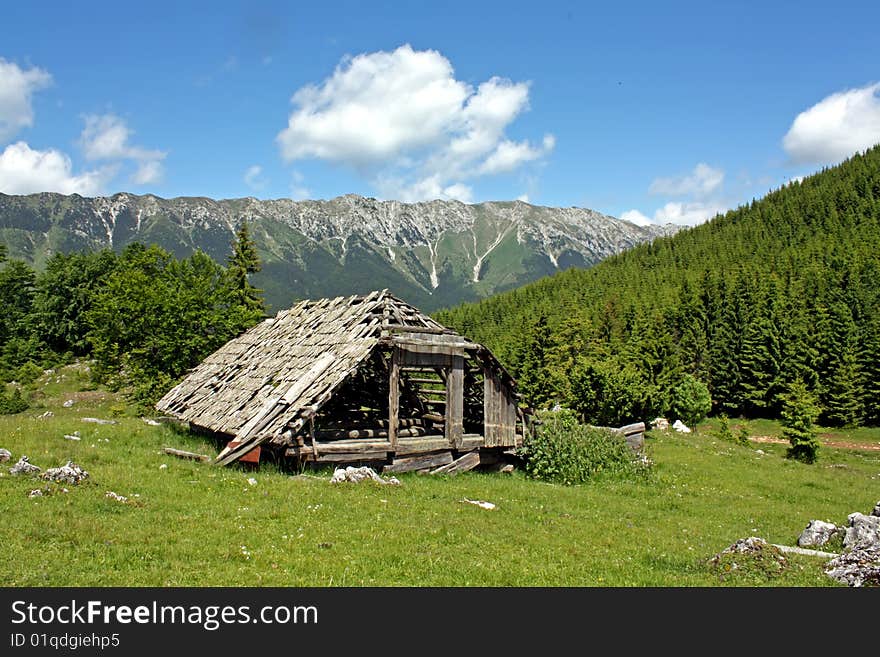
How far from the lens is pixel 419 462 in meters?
19.3

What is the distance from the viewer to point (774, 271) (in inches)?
4045

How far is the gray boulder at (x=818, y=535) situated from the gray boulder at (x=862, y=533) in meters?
0.47

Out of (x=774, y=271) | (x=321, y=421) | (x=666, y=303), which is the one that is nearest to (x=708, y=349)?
(x=666, y=303)

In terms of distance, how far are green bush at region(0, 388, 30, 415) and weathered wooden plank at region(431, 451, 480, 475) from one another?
4106 centimetres

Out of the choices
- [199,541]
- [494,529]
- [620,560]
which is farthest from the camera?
[494,529]

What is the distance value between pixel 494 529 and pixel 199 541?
5.72 meters

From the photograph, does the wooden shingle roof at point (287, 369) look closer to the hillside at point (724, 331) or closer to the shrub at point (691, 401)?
the hillside at point (724, 331)

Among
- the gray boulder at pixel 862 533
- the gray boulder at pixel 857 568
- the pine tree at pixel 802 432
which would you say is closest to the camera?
the gray boulder at pixel 857 568

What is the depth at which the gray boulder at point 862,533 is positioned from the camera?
38.4 ft

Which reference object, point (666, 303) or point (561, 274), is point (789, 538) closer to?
point (666, 303)

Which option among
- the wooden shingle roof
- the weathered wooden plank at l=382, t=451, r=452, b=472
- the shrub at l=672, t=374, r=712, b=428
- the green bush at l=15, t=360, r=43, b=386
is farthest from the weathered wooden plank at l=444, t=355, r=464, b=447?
the green bush at l=15, t=360, r=43, b=386

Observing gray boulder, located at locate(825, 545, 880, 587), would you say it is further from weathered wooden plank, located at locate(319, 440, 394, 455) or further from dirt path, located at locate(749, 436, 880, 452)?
dirt path, located at locate(749, 436, 880, 452)

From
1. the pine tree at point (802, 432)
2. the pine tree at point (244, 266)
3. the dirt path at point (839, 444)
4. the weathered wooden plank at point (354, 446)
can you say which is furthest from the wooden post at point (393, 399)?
the dirt path at point (839, 444)
